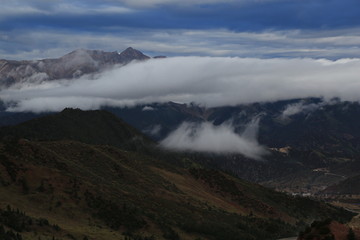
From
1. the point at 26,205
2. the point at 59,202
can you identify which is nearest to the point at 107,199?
the point at 59,202

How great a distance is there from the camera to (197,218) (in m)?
192

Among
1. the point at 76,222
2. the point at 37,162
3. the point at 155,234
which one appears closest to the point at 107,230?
the point at 76,222

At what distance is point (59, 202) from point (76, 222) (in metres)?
12.2

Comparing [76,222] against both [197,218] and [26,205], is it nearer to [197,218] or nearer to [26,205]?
[26,205]

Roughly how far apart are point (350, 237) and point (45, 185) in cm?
9803

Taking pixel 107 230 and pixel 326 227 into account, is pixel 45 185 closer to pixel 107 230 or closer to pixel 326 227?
pixel 107 230

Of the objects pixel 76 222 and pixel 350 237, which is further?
pixel 76 222

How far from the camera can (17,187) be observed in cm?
15312

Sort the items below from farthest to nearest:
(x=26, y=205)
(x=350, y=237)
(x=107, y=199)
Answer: (x=107, y=199), (x=26, y=205), (x=350, y=237)

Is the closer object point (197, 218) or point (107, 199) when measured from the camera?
point (107, 199)

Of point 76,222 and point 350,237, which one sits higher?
point 350,237

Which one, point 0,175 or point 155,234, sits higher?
point 0,175

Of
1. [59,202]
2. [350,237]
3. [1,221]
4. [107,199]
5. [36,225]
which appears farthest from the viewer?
[107,199]

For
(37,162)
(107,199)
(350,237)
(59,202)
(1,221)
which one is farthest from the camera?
(37,162)
